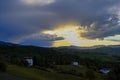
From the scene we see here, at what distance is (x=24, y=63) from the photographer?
462 ft

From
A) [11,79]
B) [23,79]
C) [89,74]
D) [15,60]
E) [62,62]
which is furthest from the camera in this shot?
[62,62]

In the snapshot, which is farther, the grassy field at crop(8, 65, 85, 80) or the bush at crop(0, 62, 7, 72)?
the bush at crop(0, 62, 7, 72)

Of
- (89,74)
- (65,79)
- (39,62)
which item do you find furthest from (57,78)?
(39,62)

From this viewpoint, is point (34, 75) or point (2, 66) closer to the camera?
point (2, 66)

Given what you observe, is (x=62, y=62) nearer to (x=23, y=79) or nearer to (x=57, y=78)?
(x=57, y=78)

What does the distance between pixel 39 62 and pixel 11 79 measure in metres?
92.0

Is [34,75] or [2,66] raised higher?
[2,66]

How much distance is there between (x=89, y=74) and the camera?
103312mm

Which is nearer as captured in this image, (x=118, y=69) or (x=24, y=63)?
(x=118, y=69)

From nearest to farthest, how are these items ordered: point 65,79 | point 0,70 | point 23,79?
point 23,79 < point 0,70 < point 65,79

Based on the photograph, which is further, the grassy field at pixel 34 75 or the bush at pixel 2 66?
the bush at pixel 2 66

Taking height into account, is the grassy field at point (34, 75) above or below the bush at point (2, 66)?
below

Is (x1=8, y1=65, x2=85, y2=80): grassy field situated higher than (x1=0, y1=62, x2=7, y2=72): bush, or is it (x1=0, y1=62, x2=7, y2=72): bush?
(x1=0, y1=62, x2=7, y2=72): bush

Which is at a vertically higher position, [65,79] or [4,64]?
[4,64]
